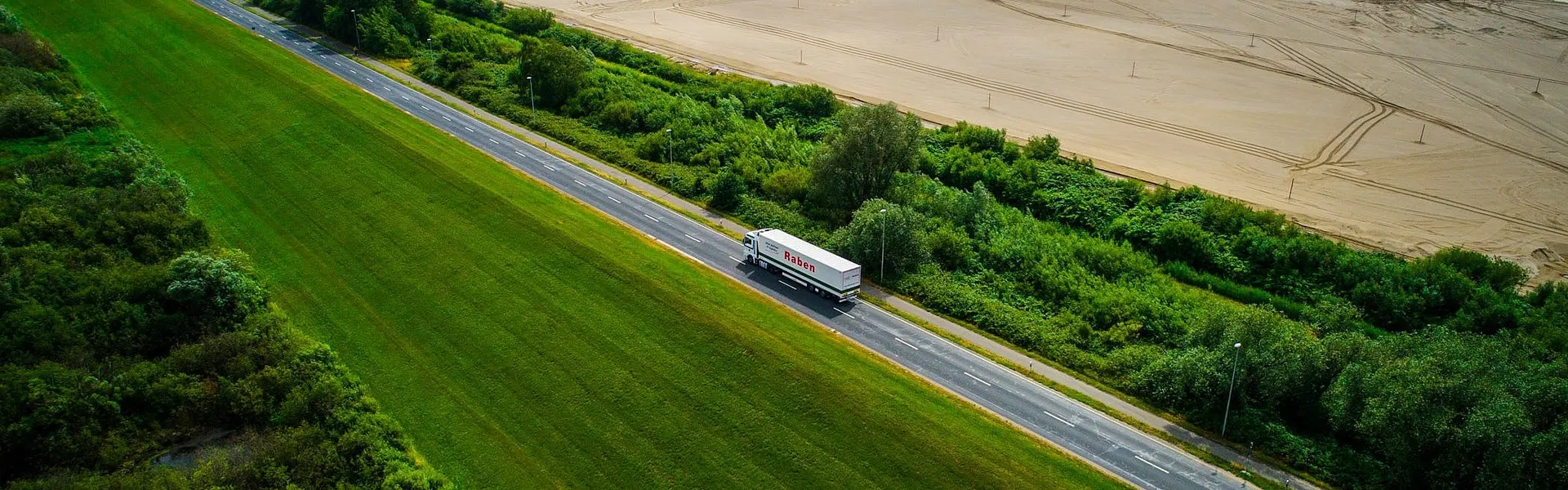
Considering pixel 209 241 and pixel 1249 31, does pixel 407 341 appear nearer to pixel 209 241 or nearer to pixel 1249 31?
pixel 209 241

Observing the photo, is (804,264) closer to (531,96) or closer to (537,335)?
(537,335)

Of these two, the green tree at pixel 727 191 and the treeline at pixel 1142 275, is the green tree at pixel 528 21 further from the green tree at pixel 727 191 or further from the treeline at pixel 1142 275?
the green tree at pixel 727 191

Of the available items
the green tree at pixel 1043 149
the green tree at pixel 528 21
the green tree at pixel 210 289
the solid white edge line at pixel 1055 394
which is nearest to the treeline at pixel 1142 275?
the green tree at pixel 1043 149

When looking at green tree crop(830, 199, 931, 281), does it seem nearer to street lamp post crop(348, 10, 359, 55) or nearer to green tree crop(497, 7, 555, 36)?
green tree crop(497, 7, 555, 36)

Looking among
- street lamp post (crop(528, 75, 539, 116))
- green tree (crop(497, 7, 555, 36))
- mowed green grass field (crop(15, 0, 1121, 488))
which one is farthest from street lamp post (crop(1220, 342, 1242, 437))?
green tree (crop(497, 7, 555, 36))

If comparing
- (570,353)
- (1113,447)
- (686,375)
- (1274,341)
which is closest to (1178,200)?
(1274,341)

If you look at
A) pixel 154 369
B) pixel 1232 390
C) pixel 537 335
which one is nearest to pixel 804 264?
pixel 537 335
